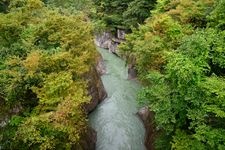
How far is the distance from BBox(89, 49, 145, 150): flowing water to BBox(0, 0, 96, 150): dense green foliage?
3001 mm

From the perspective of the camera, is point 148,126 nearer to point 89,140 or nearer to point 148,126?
point 148,126

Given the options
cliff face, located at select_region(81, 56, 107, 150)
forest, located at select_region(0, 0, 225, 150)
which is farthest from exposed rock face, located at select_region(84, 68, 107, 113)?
forest, located at select_region(0, 0, 225, 150)

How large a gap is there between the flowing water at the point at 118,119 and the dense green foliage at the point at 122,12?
29.2 ft

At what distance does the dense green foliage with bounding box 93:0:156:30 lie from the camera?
34.2m

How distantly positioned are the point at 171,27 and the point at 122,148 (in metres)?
8.15

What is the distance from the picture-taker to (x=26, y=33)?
19625 mm

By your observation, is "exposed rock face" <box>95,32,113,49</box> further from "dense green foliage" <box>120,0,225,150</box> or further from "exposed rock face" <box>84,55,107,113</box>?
"dense green foliage" <box>120,0,225,150</box>

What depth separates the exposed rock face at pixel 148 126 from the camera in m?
18.1

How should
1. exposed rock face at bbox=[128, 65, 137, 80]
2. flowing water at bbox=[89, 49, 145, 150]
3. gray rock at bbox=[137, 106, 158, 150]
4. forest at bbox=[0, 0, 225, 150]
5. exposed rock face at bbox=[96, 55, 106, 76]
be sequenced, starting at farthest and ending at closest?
exposed rock face at bbox=[96, 55, 106, 76], exposed rock face at bbox=[128, 65, 137, 80], flowing water at bbox=[89, 49, 145, 150], gray rock at bbox=[137, 106, 158, 150], forest at bbox=[0, 0, 225, 150]

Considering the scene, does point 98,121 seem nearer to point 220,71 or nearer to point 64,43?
point 64,43

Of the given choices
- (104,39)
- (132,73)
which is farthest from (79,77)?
(104,39)

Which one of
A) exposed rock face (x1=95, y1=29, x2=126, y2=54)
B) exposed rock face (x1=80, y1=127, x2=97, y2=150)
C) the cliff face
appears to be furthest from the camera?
exposed rock face (x1=95, y1=29, x2=126, y2=54)

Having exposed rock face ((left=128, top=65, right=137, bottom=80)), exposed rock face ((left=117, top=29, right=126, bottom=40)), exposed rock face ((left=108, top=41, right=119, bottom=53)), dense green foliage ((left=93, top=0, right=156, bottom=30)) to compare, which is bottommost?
exposed rock face ((left=108, top=41, right=119, bottom=53))

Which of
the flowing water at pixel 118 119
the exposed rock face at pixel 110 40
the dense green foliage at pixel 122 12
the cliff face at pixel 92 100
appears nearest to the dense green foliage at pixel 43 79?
the cliff face at pixel 92 100
